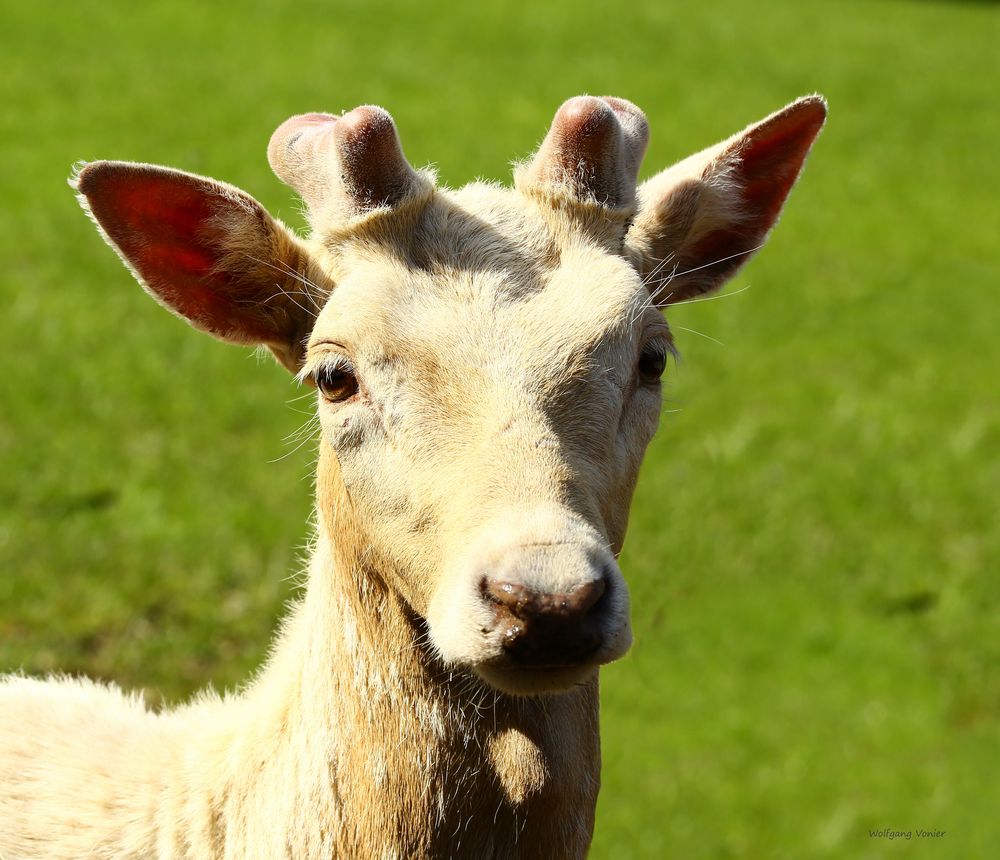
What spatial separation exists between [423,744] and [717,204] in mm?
1986

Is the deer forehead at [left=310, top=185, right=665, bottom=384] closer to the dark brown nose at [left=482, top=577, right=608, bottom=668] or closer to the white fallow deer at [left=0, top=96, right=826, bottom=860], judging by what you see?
the white fallow deer at [left=0, top=96, right=826, bottom=860]

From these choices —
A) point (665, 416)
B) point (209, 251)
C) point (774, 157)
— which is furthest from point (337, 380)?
point (665, 416)

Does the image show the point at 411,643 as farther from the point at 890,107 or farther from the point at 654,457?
the point at 890,107

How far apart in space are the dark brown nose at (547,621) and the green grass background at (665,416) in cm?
401

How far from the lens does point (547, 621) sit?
295 centimetres

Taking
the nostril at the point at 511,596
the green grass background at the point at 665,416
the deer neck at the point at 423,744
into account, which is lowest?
the green grass background at the point at 665,416

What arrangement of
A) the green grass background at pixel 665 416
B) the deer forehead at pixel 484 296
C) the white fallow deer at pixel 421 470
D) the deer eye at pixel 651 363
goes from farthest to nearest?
the green grass background at pixel 665 416, the deer eye at pixel 651 363, the deer forehead at pixel 484 296, the white fallow deer at pixel 421 470

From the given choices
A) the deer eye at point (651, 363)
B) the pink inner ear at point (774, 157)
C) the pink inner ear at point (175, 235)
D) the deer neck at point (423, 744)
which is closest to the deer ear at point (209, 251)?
the pink inner ear at point (175, 235)

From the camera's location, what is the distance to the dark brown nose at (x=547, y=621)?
2.93 meters

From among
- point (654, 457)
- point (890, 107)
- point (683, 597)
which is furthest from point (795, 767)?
point (890, 107)

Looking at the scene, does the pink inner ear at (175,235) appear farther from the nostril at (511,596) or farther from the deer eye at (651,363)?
the nostril at (511,596)

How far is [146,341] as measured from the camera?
11664mm

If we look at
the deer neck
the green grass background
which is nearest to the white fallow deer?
the deer neck

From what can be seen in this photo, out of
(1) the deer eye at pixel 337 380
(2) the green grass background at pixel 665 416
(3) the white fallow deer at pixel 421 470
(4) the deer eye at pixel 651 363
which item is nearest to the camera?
(3) the white fallow deer at pixel 421 470
